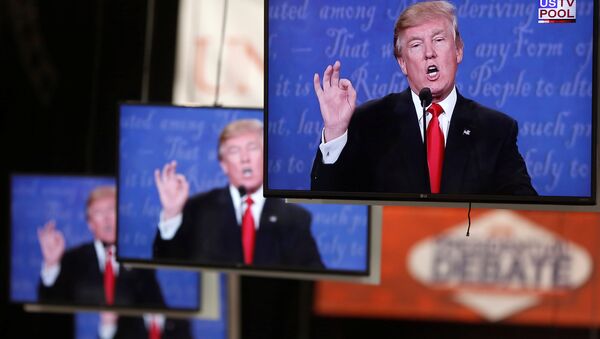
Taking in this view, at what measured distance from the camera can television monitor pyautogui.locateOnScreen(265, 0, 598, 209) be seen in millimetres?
2807

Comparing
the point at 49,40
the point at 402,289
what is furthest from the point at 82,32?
the point at 402,289

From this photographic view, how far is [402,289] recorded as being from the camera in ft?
21.9

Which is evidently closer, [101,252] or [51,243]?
[101,252]

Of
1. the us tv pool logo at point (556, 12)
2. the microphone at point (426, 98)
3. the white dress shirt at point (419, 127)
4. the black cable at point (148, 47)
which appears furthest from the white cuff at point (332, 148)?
the black cable at point (148, 47)

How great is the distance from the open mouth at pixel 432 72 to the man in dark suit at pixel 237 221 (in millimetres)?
1416

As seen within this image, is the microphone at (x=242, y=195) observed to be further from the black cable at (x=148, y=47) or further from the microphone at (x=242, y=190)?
the black cable at (x=148, y=47)

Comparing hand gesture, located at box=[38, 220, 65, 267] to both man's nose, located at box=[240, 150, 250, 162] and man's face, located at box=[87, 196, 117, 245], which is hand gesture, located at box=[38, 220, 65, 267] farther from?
man's nose, located at box=[240, 150, 250, 162]

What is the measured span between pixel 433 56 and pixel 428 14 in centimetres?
12

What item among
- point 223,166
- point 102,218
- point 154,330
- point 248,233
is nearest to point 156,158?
point 223,166

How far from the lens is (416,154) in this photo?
2.84m

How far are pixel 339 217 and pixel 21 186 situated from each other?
2.00 metres

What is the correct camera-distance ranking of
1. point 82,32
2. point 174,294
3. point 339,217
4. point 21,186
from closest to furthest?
point 339,217 < point 174,294 < point 21,186 < point 82,32

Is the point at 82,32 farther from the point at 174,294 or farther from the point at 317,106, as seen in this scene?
the point at 317,106

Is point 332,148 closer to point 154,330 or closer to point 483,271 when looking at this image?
point 154,330
